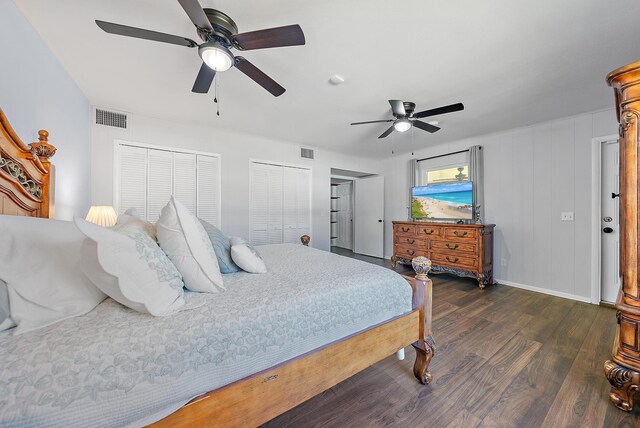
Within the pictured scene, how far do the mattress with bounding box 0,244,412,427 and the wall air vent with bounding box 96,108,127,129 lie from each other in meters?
3.07

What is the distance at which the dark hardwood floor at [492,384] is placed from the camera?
1.32 meters

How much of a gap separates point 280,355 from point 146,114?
143 inches

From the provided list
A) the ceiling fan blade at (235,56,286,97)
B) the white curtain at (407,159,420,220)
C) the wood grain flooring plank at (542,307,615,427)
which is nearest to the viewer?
the wood grain flooring plank at (542,307,615,427)

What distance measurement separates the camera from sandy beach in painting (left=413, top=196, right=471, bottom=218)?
3.89 metres

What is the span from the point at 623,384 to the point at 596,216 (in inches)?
99.8

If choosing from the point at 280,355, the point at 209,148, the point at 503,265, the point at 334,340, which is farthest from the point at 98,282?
the point at 503,265

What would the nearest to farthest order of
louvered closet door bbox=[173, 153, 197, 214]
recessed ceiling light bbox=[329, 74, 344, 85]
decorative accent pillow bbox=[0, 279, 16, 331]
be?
1. decorative accent pillow bbox=[0, 279, 16, 331]
2. recessed ceiling light bbox=[329, 74, 344, 85]
3. louvered closet door bbox=[173, 153, 197, 214]

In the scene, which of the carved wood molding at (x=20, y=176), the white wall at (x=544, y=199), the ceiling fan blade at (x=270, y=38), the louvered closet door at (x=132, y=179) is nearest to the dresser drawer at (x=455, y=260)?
the white wall at (x=544, y=199)

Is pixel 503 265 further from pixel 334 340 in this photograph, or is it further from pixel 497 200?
pixel 334 340

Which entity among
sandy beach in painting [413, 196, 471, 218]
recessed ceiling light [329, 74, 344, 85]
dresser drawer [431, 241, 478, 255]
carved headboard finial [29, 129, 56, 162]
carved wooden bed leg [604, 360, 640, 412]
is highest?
recessed ceiling light [329, 74, 344, 85]

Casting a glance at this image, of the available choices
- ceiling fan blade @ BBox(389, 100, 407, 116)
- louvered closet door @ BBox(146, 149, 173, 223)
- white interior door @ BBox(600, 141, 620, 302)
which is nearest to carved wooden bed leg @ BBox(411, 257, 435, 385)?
ceiling fan blade @ BBox(389, 100, 407, 116)

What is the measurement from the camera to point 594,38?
1699 mm

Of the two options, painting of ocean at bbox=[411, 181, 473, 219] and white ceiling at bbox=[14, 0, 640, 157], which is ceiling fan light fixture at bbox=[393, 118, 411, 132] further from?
painting of ocean at bbox=[411, 181, 473, 219]

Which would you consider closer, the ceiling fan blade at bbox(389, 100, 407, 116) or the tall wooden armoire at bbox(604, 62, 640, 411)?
the tall wooden armoire at bbox(604, 62, 640, 411)
